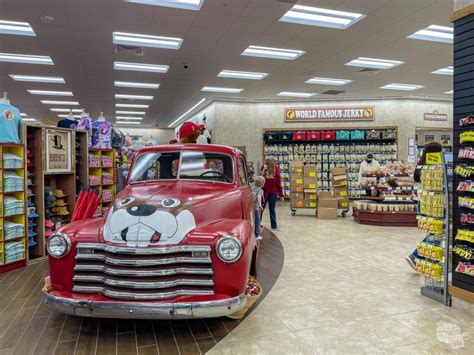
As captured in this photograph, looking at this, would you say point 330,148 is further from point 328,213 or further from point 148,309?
point 148,309

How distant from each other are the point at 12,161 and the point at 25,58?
445 centimetres

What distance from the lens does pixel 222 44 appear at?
725cm

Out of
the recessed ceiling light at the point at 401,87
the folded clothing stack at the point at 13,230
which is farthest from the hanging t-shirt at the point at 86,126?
the recessed ceiling light at the point at 401,87

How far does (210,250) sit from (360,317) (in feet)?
5.30

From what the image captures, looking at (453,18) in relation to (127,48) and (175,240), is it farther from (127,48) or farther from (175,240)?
(127,48)

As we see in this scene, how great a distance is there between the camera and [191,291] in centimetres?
264

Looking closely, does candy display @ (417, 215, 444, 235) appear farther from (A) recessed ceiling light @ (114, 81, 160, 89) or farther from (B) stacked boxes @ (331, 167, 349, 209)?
(A) recessed ceiling light @ (114, 81, 160, 89)

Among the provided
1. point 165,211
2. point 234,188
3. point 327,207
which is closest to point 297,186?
point 327,207

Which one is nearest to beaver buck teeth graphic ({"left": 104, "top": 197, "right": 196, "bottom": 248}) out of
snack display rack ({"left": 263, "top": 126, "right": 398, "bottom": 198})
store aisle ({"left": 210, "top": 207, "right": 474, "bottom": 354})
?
store aisle ({"left": 210, "top": 207, "right": 474, "bottom": 354})

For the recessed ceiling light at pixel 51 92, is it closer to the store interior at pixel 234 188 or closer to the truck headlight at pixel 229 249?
the store interior at pixel 234 188

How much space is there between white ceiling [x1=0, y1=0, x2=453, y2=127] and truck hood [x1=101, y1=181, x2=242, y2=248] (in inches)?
134

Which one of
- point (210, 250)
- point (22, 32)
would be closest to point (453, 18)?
point (210, 250)

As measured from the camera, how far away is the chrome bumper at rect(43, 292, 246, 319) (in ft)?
8.29

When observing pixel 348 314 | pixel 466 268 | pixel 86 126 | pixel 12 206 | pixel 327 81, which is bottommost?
pixel 348 314
